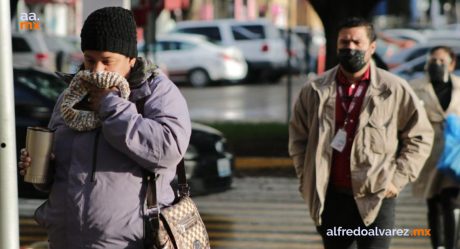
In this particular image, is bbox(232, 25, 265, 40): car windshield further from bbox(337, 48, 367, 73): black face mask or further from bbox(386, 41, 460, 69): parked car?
bbox(337, 48, 367, 73): black face mask

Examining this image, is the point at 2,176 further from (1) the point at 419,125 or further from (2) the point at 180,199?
(1) the point at 419,125

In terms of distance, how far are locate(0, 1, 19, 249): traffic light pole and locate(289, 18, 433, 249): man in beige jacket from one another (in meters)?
1.93

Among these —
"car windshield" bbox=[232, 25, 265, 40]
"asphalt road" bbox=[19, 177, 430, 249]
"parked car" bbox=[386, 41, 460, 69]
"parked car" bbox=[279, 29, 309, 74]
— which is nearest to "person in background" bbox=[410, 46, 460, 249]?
"asphalt road" bbox=[19, 177, 430, 249]

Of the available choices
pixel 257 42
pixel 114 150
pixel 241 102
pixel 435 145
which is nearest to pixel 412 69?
pixel 241 102

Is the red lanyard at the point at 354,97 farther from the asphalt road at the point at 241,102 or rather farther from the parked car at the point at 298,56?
the parked car at the point at 298,56

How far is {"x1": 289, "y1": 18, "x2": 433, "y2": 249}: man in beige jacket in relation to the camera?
17.8 ft

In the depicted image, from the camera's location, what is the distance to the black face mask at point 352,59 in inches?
219

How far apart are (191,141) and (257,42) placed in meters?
23.7

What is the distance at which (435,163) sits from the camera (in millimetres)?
7648

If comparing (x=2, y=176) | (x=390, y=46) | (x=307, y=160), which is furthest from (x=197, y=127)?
(x=390, y=46)

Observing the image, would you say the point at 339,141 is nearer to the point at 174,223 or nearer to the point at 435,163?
the point at 174,223

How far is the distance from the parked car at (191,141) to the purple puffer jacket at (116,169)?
645 centimetres

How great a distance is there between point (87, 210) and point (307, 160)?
220 cm

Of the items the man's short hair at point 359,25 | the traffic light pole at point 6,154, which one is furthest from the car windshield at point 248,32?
the traffic light pole at point 6,154
